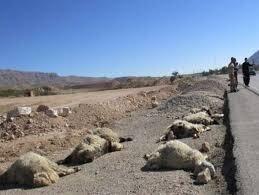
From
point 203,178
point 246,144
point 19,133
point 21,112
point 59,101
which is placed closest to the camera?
point 203,178

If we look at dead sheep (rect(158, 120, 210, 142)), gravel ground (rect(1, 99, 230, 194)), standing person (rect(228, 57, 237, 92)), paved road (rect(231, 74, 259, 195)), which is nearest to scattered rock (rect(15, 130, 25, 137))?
gravel ground (rect(1, 99, 230, 194))

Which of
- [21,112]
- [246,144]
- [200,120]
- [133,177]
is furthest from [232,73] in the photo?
[133,177]

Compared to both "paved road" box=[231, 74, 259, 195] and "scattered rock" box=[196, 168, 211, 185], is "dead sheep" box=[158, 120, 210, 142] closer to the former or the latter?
"paved road" box=[231, 74, 259, 195]

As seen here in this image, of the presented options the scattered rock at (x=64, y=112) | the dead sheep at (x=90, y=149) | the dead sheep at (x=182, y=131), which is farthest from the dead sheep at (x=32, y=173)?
the scattered rock at (x=64, y=112)

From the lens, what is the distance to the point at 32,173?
1138 cm

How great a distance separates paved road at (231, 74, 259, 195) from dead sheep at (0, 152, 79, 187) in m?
3.75

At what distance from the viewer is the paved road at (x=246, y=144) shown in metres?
8.87

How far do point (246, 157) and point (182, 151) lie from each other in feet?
4.10

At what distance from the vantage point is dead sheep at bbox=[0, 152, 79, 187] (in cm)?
1119

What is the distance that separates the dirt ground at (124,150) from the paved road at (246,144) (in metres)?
0.37

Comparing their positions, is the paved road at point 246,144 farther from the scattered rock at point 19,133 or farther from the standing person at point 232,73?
the standing person at point 232,73

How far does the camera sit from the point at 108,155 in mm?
14023

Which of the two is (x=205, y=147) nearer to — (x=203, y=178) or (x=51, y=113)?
(x=203, y=178)

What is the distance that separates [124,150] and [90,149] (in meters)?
1.23
